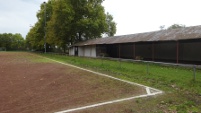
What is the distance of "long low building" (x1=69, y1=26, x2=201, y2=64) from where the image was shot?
668 inches

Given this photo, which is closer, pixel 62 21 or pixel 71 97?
pixel 71 97

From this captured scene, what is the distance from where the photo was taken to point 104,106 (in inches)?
230

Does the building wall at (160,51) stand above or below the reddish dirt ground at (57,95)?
above

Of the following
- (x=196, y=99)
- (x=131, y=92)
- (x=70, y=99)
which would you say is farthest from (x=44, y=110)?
(x=196, y=99)

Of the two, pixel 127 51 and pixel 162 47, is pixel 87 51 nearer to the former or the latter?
pixel 127 51

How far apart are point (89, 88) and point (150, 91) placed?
242cm

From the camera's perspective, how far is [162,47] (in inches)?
840

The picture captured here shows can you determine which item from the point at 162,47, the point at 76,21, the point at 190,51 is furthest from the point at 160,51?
the point at 76,21

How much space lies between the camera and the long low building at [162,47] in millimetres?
16961

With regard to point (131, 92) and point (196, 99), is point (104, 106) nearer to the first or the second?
point (131, 92)

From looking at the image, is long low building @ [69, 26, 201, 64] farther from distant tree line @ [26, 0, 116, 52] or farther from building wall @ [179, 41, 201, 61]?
distant tree line @ [26, 0, 116, 52]

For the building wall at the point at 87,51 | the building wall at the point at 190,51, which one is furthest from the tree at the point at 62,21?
the building wall at the point at 190,51

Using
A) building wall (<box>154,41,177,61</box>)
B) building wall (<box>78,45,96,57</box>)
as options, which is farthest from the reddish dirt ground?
building wall (<box>78,45,96,57</box>)

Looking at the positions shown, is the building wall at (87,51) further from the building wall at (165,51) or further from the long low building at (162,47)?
the building wall at (165,51)
